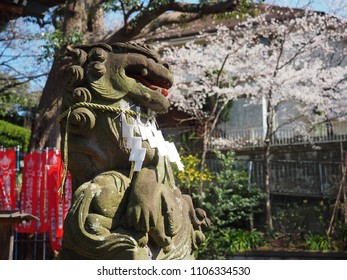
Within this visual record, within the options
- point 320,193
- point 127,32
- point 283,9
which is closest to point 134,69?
point 127,32

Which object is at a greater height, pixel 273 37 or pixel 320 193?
pixel 273 37

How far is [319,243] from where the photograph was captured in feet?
36.7

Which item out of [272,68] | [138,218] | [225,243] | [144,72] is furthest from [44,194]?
[272,68]

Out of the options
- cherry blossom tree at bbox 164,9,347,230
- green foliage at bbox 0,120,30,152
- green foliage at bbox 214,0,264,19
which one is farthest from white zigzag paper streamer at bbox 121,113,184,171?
green foliage at bbox 0,120,30,152

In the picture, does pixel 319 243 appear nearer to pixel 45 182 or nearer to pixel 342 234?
pixel 342 234

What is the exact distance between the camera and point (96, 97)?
3.09m

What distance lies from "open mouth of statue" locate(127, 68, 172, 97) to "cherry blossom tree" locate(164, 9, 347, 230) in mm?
10255

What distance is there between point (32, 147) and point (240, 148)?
10.2 m

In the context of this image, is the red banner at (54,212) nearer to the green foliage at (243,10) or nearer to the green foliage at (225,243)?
the green foliage at (225,243)

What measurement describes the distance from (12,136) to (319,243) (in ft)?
39.8

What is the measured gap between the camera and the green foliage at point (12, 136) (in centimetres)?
1719

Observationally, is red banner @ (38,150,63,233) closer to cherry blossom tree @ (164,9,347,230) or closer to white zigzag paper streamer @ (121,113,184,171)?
cherry blossom tree @ (164,9,347,230)

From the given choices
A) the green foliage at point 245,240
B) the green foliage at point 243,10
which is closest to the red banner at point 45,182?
the green foliage at point 245,240

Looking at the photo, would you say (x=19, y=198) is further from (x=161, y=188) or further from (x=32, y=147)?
(x=161, y=188)
